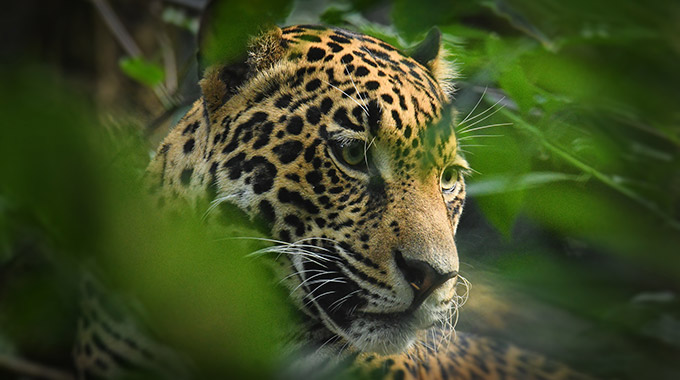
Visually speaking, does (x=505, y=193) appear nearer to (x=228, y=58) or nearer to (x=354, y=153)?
(x=354, y=153)

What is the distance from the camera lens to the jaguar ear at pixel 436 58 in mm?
635

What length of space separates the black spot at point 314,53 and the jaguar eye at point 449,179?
0.62 feet

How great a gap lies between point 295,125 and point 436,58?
0.55 feet

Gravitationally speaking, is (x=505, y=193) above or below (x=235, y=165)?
below

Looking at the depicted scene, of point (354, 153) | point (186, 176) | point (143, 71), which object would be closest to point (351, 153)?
point (354, 153)

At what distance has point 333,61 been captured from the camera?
66cm

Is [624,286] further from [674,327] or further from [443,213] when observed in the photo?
[443,213]

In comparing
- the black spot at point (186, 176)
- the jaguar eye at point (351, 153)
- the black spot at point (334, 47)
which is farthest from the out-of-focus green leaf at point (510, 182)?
the black spot at point (186, 176)

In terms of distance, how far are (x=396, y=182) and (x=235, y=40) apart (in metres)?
0.20

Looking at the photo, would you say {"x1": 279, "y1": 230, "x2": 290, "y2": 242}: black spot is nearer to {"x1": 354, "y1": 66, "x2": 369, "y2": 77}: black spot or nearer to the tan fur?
the tan fur

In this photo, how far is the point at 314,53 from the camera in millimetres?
655

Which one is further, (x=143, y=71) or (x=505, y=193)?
(x=143, y=71)

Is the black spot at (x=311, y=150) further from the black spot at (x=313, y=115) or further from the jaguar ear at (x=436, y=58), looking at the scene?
the jaguar ear at (x=436, y=58)

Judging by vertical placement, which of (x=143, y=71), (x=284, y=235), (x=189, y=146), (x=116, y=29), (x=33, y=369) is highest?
(x=116, y=29)
